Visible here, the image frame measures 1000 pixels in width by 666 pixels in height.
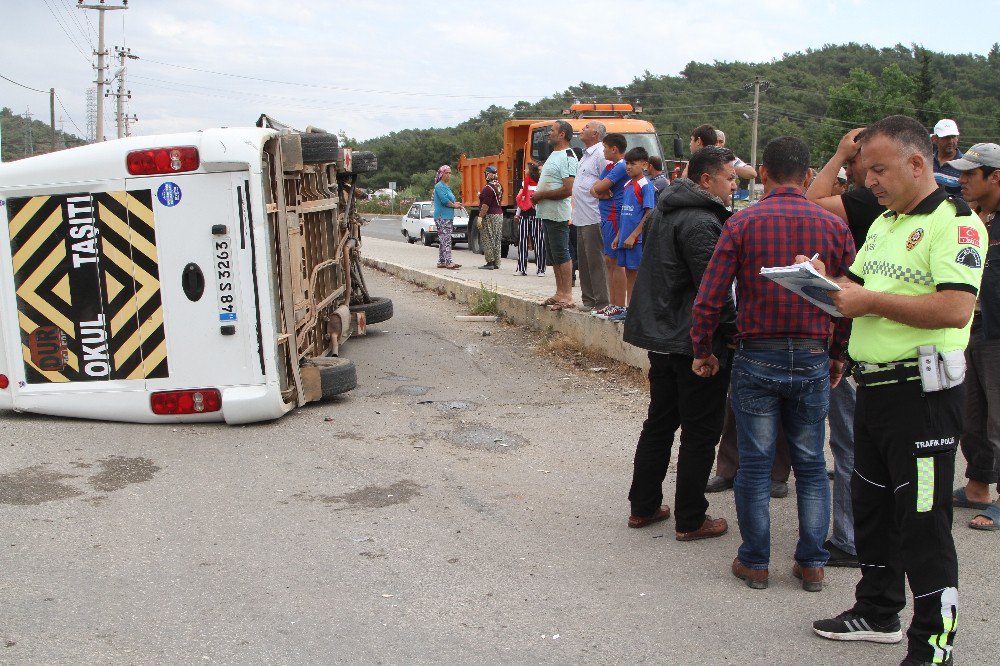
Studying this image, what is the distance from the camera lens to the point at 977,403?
5.59 meters

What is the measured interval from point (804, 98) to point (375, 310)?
7201 cm

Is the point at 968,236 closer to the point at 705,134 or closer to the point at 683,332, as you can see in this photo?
the point at 683,332

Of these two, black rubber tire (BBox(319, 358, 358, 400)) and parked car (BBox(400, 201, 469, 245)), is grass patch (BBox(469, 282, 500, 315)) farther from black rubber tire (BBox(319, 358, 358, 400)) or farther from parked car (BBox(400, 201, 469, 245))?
parked car (BBox(400, 201, 469, 245))

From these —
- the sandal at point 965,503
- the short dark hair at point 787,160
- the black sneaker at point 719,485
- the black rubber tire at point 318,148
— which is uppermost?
the black rubber tire at point 318,148

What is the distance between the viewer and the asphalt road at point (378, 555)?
390 centimetres

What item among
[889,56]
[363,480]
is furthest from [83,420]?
[889,56]

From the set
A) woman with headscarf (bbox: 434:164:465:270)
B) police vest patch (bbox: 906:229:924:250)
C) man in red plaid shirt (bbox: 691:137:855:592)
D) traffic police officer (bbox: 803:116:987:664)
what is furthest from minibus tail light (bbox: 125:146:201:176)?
woman with headscarf (bbox: 434:164:465:270)

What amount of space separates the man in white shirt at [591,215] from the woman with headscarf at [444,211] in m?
8.19

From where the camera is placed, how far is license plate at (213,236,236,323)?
692cm

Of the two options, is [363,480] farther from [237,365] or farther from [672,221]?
[672,221]

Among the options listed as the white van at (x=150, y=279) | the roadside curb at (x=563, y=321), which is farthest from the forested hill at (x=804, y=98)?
the white van at (x=150, y=279)

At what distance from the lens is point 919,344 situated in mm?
3537

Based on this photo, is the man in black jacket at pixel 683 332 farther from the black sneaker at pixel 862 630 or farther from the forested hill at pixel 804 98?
the forested hill at pixel 804 98

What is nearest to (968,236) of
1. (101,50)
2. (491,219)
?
(491,219)
